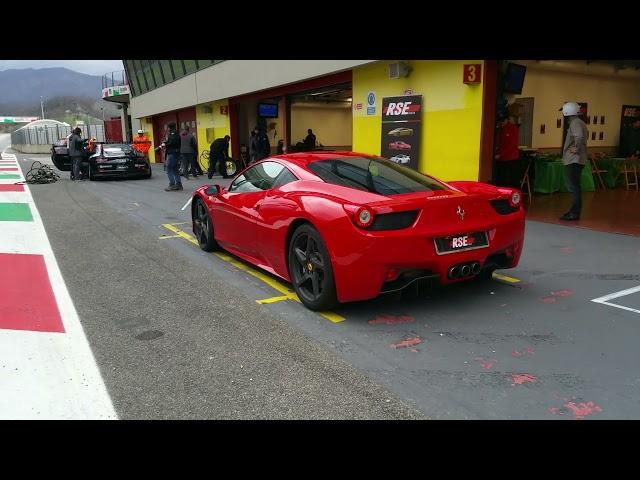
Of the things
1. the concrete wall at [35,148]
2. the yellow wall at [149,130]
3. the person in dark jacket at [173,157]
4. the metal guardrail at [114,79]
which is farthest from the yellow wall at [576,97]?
the concrete wall at [35,148]

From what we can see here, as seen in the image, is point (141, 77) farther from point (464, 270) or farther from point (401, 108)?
point (464, 270)

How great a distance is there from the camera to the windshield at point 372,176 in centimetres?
445

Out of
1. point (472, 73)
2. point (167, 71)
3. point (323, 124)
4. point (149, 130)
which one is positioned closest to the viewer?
point (472, 73)

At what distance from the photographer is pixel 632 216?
27.4 feet

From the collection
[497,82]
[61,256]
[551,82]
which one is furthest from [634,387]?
[551,82]

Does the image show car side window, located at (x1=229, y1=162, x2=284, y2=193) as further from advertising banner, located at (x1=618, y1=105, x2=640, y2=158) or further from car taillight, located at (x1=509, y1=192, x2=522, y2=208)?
advertising banner, located at (x1=618, y1=105, x2=640, y2=158)

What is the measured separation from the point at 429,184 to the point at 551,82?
9.39 meters

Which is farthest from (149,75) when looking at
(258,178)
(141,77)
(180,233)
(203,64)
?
(258,178)

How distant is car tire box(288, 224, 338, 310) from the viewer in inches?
162

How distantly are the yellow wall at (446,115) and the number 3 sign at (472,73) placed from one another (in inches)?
4.3

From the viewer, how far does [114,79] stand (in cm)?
4138

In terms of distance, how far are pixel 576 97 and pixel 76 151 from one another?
1573cm
